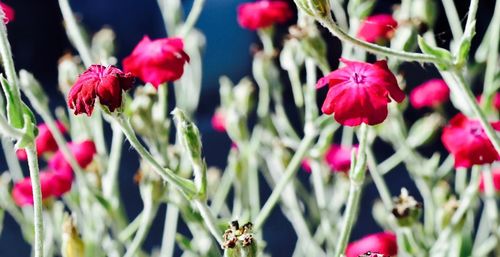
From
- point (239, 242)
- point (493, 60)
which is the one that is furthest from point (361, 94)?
point (493, 60)

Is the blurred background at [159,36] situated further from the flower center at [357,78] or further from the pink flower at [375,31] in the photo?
the flower center at [357,78]

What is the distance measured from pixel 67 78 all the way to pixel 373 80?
0.53 metres

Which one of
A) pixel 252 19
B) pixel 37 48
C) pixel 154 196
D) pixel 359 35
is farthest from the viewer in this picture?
pixel 37 48

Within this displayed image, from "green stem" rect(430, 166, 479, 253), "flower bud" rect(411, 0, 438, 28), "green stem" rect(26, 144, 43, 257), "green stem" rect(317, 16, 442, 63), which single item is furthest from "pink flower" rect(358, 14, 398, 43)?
"green stem" rect(26, 144, 43, 257)

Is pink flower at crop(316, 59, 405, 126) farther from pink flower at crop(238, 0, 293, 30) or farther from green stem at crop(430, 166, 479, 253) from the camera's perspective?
pink flower at crop(238, 0, 293, 30)

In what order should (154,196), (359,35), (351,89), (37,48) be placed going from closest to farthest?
(351,89)
(154,196)
(359,35)
(37,48)

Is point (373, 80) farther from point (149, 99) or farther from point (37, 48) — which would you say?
point (37, 48)

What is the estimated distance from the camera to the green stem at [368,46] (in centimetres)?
70

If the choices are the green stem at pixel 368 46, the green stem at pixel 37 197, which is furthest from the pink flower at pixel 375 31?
the green stem at pixel 37 197

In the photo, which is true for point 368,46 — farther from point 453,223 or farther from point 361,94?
point 453,223

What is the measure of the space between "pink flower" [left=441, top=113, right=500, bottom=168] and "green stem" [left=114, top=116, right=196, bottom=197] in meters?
0.30

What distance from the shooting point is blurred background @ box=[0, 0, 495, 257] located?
197 centimetres

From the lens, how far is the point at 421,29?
1067mm

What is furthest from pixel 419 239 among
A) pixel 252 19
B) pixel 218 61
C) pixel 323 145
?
pixel 218 61
